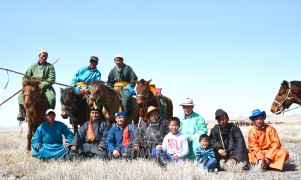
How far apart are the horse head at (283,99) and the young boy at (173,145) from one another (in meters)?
5.47

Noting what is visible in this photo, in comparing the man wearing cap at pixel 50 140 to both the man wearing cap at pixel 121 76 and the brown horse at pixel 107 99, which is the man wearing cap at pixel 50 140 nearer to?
the brown horse at pixel 107 99

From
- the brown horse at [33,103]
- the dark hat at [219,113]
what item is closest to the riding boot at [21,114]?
the brown horse at [33,103]

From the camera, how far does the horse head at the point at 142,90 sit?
30.5 ft

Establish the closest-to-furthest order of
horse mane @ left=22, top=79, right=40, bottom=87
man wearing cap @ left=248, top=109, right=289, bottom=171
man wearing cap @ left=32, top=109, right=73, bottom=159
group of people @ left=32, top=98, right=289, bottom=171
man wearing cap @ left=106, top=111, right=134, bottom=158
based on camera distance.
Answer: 1. man wearing cap @ left=248, top=109, right=289, bottom=171
2. group of people @ left=32, top=98, right=289, bottom=171
3. man wearing cap @ left=106, top=111, right=134, bottom=158
4. man wearing cap @ left=32, top=109, right=73, bottom=159
5. horse mane @ left=22, top=79, right=40, bottom=87

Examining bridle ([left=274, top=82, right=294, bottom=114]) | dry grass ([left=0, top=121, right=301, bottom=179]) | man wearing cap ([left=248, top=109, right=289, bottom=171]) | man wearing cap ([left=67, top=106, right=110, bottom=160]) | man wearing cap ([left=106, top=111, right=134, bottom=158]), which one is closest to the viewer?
dry grass ([left=0, top=121, right=301, bottom=179])

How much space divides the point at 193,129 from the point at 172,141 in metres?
0.74

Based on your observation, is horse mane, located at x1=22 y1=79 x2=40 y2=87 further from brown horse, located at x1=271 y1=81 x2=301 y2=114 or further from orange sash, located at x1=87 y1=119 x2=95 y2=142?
brown horse, located at x1=271 y1=81 x2=301 y2=114

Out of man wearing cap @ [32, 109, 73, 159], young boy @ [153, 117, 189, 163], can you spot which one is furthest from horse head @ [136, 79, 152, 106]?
young boy @ [153, 117, 189, 163]

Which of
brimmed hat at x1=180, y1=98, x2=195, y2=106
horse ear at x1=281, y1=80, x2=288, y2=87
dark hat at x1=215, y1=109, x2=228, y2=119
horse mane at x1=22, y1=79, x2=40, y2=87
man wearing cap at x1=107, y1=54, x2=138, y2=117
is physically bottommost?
dark hat at x1=215, y1=109, x2=228, y2=119

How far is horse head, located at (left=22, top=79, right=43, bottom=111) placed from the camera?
898 cm

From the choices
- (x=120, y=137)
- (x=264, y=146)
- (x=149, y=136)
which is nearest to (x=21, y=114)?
(x=120, y=137)

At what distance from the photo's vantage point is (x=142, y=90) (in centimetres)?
934

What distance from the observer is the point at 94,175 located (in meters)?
5.57

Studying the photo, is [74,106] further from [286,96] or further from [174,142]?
[286,96]
